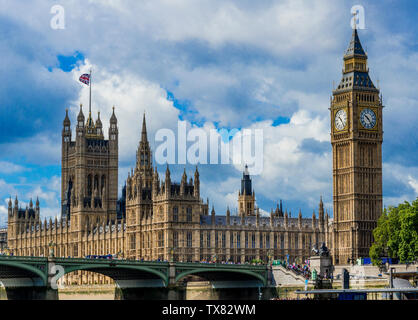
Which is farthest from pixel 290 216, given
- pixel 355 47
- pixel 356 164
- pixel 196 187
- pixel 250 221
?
pixel 355 47

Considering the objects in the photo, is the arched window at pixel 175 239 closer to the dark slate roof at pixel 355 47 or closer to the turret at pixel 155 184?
the turret at pixel 155 184

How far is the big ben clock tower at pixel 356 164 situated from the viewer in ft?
488

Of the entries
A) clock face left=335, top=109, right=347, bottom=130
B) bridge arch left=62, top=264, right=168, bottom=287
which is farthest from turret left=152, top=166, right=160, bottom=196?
bridge arch left=62, top=264, right=168, bottom=287

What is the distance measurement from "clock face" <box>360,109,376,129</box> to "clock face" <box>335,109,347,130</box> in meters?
2.31

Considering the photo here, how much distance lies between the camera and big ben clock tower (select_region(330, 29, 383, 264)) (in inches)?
5856

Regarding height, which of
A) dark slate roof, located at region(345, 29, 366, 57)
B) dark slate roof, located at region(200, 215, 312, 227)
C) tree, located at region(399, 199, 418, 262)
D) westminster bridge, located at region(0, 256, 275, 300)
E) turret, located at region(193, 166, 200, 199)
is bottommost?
westminster bridge, located at region(0, 256, 275, 300)

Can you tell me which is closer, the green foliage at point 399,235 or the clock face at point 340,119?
the green foliage at point 399,235

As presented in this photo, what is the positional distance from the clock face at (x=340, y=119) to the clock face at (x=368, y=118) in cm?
231

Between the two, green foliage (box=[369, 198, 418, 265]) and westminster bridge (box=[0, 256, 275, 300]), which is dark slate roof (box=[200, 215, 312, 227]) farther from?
green foliage (box=[369, 198, 418, 265])

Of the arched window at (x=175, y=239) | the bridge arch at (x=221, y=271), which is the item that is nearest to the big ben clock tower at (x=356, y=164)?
the arched window at (x=175, y=239)

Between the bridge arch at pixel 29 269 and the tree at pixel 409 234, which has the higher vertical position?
the tree at pixel 409 234
